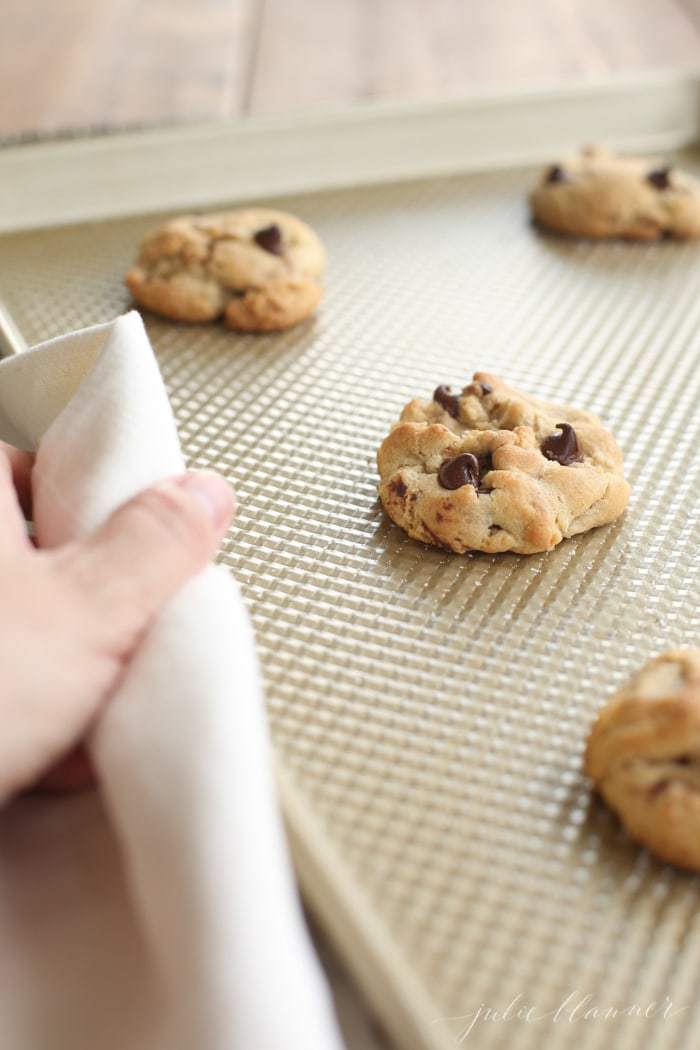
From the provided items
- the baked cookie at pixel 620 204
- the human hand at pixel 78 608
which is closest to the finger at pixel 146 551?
the human hand at pixel 78 608

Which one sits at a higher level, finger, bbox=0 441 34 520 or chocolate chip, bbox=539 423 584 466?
finger, bbox=0 441 34 520

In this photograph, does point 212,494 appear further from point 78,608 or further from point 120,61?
point 120,61

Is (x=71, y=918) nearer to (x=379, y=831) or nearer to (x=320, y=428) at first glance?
(x=379, y=831)

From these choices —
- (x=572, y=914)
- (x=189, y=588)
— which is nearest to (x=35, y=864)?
(x=189, y=588)

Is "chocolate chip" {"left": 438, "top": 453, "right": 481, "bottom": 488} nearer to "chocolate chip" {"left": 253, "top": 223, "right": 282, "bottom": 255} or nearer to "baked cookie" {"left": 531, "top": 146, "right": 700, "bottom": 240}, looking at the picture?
"chocolate chip" {"left": 253, "top": 223, "right": 282, "bottom": 255}

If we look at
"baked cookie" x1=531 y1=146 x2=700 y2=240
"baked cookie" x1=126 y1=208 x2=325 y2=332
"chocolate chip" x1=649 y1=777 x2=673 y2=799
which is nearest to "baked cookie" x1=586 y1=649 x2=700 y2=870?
"chocolate chip" x1=649 y1=777 x2=673 y2=799

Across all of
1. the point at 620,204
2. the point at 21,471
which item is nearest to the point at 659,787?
the point at 21,471
